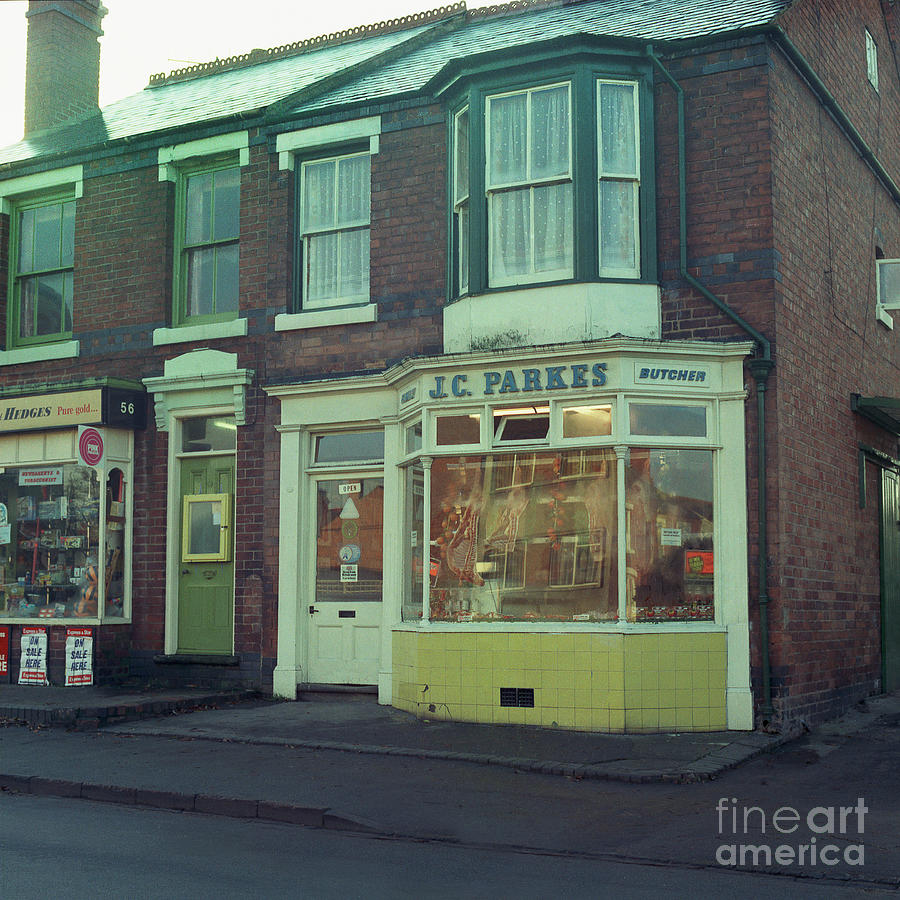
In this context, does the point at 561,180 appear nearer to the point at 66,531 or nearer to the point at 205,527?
the point at 205,527

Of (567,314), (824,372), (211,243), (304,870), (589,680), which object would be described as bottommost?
(304,870)

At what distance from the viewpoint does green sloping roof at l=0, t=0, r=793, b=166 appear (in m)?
12.7

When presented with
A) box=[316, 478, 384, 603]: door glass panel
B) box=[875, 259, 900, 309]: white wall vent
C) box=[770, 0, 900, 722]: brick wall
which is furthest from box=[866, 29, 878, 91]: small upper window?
box=[316, 478, 384, 603]: door glass panel

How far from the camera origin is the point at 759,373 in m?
11.2

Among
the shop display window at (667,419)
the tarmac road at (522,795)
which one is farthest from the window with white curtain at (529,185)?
the tarmac road at (522,795)

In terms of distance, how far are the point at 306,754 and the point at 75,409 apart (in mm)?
6087

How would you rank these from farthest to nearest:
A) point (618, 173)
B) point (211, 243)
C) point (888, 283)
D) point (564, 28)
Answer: point (888, 283), point (211, 243), point (564, 28), point (618, 173)

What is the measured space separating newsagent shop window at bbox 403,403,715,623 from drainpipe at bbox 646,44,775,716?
470mm

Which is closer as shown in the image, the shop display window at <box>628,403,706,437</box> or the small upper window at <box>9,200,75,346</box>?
the shop display window at <box>628,403,706,437</box>

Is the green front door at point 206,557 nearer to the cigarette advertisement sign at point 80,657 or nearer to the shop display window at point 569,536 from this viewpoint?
the cigarette advertisement sign at point 80,657

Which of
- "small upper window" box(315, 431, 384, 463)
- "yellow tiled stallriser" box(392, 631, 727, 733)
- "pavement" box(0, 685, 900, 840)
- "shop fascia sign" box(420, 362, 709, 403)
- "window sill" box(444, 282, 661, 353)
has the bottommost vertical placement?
"pavement" box(0, 685, 900, 840)

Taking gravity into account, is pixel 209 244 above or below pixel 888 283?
above

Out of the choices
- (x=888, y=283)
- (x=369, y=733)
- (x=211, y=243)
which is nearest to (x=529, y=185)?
(x=211, y=243)

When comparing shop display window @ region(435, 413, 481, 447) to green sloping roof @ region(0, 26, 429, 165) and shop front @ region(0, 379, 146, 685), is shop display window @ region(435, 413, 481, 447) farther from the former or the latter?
green sloping roof @ region(0, 26, 429, 165)
